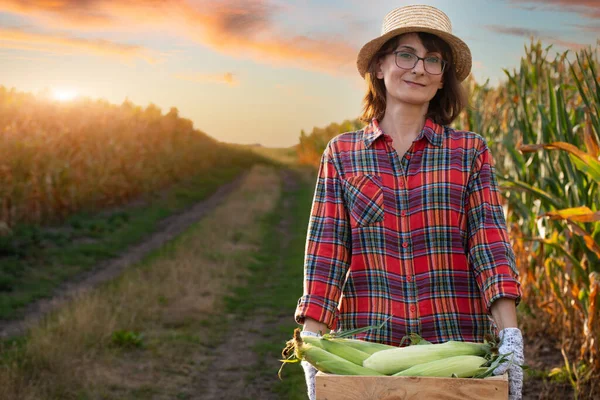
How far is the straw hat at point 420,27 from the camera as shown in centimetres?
244

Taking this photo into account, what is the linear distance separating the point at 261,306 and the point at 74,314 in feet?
7.89

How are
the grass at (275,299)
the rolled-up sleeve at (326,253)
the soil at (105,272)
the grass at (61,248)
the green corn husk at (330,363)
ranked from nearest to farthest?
the green corn husk at (330,363) < the rolled-up sleeve at (326,253) < the grass at (275,299) < the soil at (105,272) < the grass at (61,248)

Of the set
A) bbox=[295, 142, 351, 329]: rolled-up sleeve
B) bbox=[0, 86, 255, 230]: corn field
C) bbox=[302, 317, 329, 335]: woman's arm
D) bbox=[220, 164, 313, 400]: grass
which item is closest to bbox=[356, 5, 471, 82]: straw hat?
bbox=[295, 142, 351, 329]: rolled-up sleeve

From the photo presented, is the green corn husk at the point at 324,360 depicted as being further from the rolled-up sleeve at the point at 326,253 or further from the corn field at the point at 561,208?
the corn field at the point at 561,208

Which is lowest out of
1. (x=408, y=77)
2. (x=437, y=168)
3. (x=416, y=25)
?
(x=437, y=168)

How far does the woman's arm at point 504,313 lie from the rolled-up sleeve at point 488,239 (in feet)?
0.07

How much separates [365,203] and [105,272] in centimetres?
817

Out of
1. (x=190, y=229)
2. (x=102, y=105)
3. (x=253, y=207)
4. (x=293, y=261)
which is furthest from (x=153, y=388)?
(x=102, y=105)

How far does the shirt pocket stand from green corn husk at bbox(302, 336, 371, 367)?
1.77ft

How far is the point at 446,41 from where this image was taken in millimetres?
2531

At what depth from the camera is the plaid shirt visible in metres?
2.33

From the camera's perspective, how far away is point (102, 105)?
18.8 m

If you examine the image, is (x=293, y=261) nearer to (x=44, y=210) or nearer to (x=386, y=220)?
(x=44, y=210)

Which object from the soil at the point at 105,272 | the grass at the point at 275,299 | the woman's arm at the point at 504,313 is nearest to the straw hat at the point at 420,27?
the woman's arm at the point at 504,313
